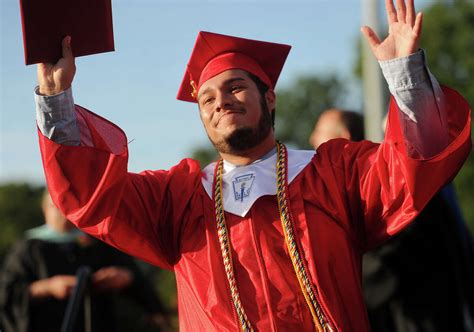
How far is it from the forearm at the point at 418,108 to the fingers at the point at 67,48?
1.35 metres

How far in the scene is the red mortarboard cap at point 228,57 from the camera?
460 cm

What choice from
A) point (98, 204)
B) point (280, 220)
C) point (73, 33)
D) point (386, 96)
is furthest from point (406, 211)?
point (386, 96)

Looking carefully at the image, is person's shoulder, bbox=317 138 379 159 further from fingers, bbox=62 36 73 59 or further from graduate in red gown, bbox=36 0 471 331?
fingers, bbox=62 36 73 59

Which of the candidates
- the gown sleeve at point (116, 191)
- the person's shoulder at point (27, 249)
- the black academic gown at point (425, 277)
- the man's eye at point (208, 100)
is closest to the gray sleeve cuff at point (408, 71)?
the man's eye at point (208, 100)

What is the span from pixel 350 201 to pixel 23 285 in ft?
13.7

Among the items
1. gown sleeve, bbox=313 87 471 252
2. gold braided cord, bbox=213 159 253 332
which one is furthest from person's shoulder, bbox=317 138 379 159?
gold braided cord, bbox=213 159 253 332

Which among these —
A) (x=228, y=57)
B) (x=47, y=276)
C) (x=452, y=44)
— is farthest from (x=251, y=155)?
→ (x=452, y=44)

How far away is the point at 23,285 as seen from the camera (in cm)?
773

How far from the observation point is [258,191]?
432 cm

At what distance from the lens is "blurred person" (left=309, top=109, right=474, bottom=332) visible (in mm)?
6672

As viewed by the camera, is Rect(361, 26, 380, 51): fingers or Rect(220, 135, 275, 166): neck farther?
Rect(220, 135, 275, 166): neck

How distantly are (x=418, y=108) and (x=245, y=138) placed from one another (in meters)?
0.85

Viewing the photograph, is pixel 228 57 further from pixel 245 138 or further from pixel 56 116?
pixel 56 116

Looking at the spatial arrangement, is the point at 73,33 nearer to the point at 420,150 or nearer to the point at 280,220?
the point at 280,220
